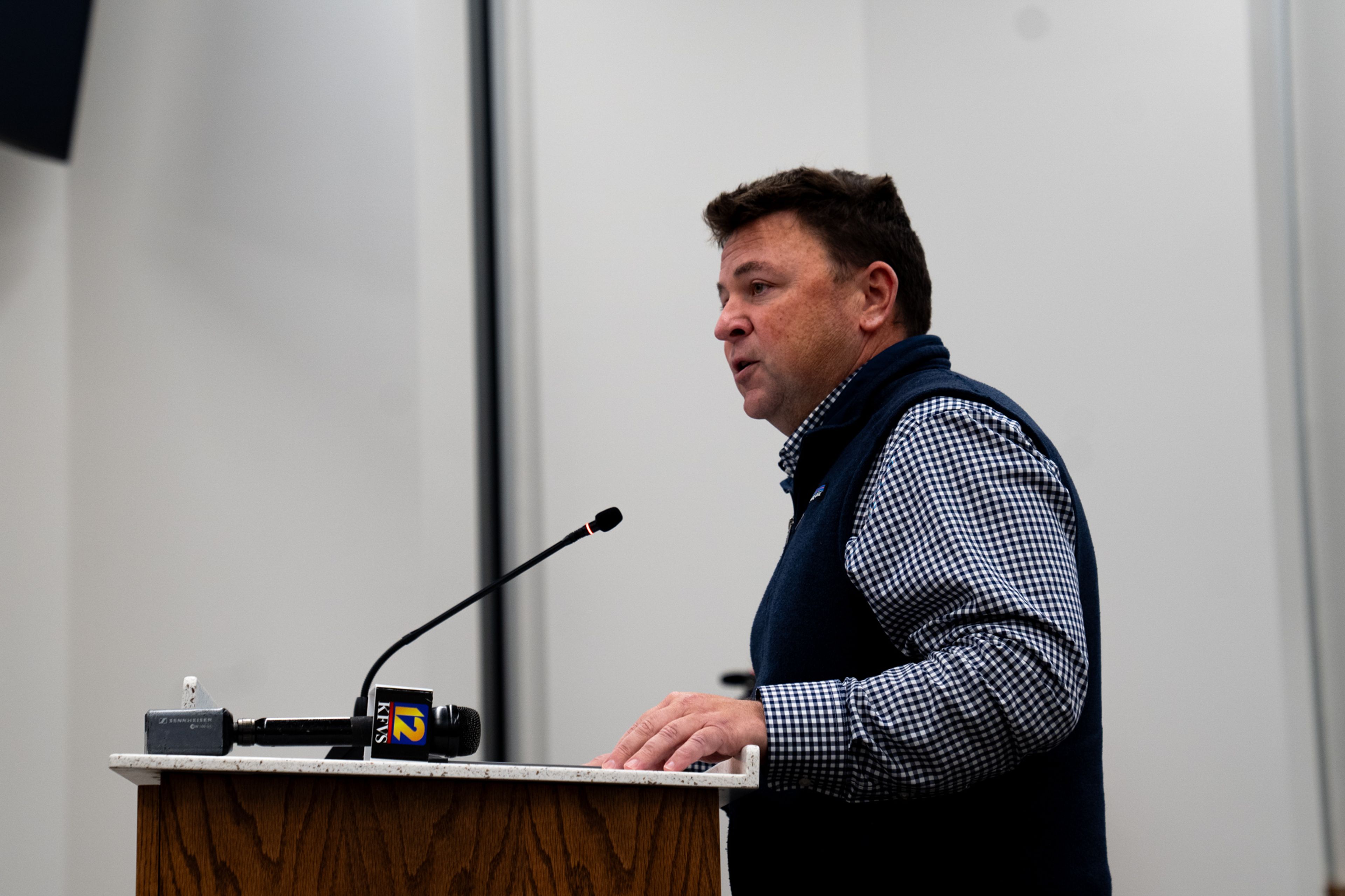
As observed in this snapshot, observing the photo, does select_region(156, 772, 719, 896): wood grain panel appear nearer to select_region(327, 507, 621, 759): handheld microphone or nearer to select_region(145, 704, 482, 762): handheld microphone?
select_region(145, 704, 482, 762): handheld microphone

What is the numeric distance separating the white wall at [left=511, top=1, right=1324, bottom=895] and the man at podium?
1402 mm

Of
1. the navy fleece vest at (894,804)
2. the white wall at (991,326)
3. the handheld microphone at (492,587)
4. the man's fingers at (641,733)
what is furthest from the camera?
the white wall at (991,326)

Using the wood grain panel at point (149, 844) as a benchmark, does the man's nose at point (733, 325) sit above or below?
above

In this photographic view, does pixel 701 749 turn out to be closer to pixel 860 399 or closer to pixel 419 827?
pixel 419 827

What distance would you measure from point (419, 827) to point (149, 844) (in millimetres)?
236

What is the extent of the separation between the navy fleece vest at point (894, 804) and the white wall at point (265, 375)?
70.8 inches

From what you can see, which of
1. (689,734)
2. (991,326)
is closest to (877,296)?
(689,734)

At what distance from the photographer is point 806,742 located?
1.02 meters

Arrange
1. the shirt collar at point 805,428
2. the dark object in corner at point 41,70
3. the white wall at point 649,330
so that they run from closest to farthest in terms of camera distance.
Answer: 1. the shirt collar at point 805,428
2. the dark object in corner at point 41,70
3. the white wall at point 649,330

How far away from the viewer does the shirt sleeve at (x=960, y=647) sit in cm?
101

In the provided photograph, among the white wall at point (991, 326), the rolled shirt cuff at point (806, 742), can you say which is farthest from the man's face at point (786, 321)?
the white wall at point (991, 326)

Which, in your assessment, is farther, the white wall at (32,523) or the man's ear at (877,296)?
the white wall at (32,523)

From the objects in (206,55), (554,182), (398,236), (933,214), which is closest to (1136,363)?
(933,214)

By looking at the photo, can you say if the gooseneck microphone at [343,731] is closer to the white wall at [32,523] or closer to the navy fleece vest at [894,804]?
the navy fleece vest at [894,804]
